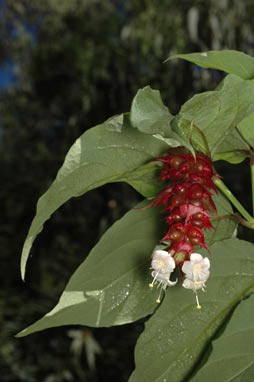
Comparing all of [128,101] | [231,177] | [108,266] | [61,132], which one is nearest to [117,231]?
[108,266]

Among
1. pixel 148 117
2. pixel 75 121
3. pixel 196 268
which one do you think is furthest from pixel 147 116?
pixel 75 121

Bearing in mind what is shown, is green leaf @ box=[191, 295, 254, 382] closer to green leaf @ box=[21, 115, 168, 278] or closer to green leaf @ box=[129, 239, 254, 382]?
green leaf @ box=[129, 239, 254, 382]

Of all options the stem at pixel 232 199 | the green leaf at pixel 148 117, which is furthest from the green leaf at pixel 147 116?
the stem at pixel 232 199

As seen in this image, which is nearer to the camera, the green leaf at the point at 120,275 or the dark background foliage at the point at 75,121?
the green leaf at the point at 120,275

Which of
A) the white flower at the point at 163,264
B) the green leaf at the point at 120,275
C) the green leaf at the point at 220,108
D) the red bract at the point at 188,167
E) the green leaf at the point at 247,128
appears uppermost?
the green leaf at the point at 220,108

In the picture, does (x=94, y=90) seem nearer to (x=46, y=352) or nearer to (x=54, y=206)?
(x=46, y=352)

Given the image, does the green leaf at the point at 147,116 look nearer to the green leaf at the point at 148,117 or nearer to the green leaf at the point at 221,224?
the green leaf at the point at 148,117
